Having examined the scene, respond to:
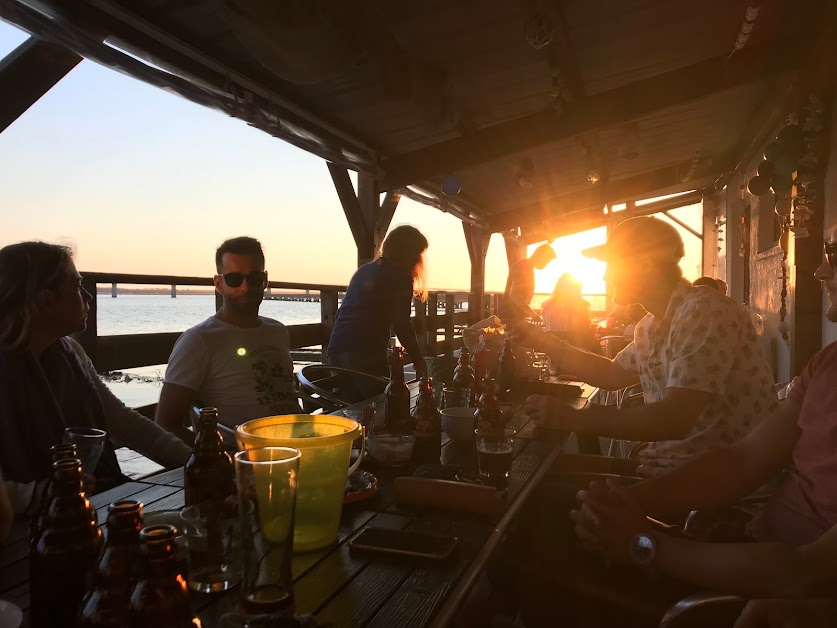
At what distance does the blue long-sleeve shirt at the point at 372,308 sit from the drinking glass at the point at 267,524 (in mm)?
2686

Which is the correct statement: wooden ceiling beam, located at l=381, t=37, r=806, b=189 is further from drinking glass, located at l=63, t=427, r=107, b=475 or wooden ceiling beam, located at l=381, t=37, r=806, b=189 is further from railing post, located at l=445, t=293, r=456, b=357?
drinking glass, located at l=63, t=427, r=107, b=475

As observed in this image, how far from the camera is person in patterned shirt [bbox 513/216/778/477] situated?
6.04ft

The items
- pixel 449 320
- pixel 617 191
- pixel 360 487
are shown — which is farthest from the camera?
pixel 617 191

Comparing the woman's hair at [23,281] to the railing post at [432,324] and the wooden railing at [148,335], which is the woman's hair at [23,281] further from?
the railing post at [432,324]

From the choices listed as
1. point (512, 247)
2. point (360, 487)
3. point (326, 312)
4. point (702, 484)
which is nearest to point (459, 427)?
point (360, 487)

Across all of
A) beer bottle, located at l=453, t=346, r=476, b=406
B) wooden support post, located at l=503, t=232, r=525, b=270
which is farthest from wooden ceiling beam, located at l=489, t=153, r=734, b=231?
A: beer bottle, located at l=453, t=346, r=476, b=406

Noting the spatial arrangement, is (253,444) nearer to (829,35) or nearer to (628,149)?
(829,35)

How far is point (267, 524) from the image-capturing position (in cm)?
76

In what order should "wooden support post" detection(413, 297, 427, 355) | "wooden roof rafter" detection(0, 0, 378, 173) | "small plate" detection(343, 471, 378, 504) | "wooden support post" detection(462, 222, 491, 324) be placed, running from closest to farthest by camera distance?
"small plate" detection(343, 471, 378, 504)
"wooden roof rafter" detection(0, 0, 378, 173)
"wooden support post" detection(413, 297, 427, 355)
"wooden support post" detection(462, 222, 491, 324)

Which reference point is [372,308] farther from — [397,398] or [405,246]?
[397,398]

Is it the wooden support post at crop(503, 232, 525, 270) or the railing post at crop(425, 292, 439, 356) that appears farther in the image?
the wooden support post at crop(503, 232, 525, 270)

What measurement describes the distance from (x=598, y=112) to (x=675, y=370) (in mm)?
3947

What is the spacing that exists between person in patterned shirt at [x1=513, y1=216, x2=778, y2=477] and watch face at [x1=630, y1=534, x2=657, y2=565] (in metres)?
0.58

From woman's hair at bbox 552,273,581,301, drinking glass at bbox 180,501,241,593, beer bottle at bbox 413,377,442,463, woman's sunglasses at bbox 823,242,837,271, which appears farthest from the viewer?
woman's hair at bbox 552,273,581,301
